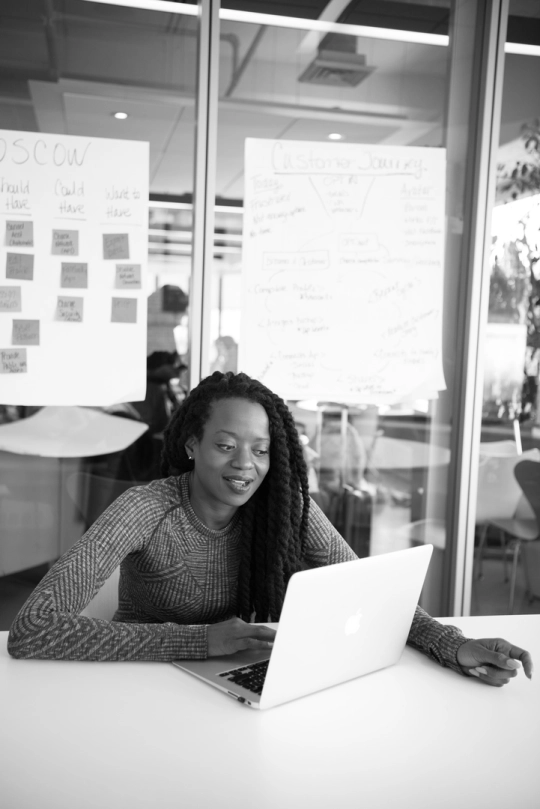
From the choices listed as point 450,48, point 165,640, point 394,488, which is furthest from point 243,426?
point 450,48

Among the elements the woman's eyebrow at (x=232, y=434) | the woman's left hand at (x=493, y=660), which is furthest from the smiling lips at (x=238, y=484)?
the woman's left hand at (x=493, y=660)

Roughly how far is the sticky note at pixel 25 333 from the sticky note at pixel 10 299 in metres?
0.05

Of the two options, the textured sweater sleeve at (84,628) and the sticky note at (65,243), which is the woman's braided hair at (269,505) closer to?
the textured sweater sleeve at (84,628)

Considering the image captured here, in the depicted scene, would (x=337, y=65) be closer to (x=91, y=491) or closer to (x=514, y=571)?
(x=91, y=491)

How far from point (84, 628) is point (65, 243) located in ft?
5.42

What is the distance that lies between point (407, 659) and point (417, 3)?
2.48 metres

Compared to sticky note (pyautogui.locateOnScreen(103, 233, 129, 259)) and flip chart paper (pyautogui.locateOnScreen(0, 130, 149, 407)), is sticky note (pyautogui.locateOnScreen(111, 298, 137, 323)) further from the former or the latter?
sticky note (pyautogui.locateOnScreen(103, 233, 129, 259))

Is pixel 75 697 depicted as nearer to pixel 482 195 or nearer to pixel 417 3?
pixel 482 195

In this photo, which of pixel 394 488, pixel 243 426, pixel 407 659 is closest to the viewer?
pixel 407 659

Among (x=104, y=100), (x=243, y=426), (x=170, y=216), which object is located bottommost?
(x=243, y=426)

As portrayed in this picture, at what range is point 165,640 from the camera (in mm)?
1531

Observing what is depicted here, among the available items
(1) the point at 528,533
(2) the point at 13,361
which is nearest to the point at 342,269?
(2) the point at 13,361

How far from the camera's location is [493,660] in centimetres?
153

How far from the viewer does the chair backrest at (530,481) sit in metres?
3.29
